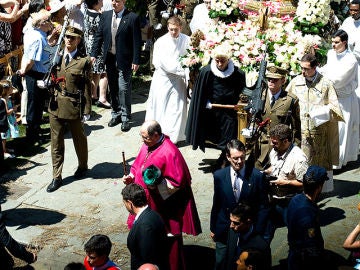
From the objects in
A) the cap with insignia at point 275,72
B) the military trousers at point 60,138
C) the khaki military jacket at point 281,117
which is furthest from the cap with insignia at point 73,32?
the khaki military jacket at point 281,117

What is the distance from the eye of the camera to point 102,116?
12930 millimetres

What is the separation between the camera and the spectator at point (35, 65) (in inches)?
458

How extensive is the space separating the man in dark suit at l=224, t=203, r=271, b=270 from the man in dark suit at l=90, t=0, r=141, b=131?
560cm

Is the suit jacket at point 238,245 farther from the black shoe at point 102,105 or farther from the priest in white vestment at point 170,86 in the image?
the black shoe at point 102,105

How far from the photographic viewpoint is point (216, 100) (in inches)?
404

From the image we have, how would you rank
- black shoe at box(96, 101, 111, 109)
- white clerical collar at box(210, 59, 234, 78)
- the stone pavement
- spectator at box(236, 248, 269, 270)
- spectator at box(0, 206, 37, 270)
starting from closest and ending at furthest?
spectator at box(236, 248, 269, 270) → spectator at box(0, 206, 37, 270) → the stone pavement → white clerical collar at box(210, 59, 234, 78) → black shoe at box(96, 101, 111, 109)

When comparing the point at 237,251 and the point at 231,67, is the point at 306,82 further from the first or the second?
the point at 237,251

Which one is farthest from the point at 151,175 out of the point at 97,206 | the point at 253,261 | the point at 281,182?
the point at 97,206

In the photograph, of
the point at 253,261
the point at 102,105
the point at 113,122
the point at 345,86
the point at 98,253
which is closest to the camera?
the point at 253,261

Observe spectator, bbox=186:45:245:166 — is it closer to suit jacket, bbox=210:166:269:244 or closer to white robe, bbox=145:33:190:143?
white robe, bbox=145:33:190:143

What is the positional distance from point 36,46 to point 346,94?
4818 millimetres

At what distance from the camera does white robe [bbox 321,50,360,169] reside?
10445 mm

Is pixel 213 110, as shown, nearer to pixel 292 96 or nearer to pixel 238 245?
pixel 292 96

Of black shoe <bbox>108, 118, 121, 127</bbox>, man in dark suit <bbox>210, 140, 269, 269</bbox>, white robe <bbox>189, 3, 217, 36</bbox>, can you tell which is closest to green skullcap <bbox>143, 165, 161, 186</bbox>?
man in dark suit <bbox>210, 140, 269, 269</bbox>
